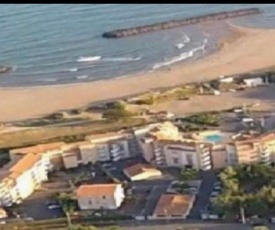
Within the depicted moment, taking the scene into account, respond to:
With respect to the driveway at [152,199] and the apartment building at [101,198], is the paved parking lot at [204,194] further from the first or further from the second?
the apartment building at [101,198]

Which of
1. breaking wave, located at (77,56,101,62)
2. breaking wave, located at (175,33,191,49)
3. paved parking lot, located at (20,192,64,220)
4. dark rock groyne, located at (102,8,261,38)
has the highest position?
dark rock groyne, located at (102,8,261,38)

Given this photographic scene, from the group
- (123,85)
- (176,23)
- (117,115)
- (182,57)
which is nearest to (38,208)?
(117,115)

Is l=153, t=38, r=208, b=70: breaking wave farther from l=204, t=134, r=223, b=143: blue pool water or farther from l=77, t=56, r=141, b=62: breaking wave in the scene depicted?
l=204, t=134, r=223, b=143: blue pool water

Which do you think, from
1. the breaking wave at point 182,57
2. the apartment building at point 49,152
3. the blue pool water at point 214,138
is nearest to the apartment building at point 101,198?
the apartment building at point 49,152

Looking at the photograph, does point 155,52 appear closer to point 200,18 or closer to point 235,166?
point 200,18

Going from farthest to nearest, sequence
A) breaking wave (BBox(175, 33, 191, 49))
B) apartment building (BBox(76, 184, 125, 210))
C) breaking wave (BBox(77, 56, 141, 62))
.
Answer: breaking wave (BBox(175, 33, 191, 49)) < breaking wave (BBox(77, 56, 141, 62)) < apartment building (BBox(76, 184, 125, 210))

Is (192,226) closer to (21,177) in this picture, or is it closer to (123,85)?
(21,177)

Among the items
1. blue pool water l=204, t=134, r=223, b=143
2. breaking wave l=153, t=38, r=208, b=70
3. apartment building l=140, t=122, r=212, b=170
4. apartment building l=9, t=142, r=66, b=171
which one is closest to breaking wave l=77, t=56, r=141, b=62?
breaking wave l=153, t=38, r=208, b=70
